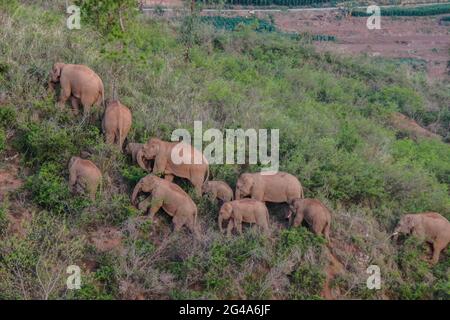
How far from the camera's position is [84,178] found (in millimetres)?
8156

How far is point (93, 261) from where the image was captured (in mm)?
7543

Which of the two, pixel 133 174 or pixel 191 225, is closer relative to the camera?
pixel 191 225

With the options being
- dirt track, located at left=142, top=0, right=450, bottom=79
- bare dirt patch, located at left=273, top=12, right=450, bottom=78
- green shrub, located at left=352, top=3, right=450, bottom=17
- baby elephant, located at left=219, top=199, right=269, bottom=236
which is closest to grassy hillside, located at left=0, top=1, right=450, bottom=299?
baby elephant, located at left=219, top=199, right=269, bottom=236

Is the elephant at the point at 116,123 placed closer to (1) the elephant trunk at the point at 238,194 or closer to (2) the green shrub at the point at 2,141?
(2) the green shrub at the point at 2,141

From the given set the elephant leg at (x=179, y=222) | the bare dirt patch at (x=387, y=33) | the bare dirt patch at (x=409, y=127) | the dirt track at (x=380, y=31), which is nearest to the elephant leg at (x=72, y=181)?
the elephant leg at (x=179, y=222)

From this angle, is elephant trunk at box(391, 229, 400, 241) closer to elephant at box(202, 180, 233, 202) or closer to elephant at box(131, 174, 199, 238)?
elephant at box(202, 180, 233, 202)

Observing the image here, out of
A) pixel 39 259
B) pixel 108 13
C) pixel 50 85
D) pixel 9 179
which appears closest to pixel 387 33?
pixel 108 13

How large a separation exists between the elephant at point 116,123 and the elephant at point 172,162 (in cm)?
58

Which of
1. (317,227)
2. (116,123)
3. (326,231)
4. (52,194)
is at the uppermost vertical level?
(116,123)

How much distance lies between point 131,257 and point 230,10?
29596mm

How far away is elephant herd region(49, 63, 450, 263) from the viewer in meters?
8.16

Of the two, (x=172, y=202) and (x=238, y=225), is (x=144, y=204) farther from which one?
(x=238, y=225)

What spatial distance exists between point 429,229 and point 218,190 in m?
3.34

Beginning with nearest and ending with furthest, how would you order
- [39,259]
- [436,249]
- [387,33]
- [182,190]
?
[39,259], [182,190], [436,249], [387,33]
